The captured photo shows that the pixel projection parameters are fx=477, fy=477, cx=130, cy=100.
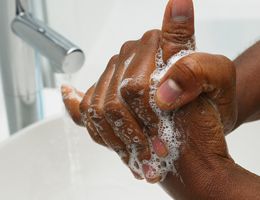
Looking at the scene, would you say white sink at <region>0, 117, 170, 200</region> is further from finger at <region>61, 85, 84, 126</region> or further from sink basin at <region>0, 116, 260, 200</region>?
finger at <region>61, 85, 84, 126</region>

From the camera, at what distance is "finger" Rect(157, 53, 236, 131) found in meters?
0.34

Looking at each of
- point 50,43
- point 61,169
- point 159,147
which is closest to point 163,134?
point 159,147

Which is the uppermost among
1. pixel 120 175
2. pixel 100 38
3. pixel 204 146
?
pixel 204 146

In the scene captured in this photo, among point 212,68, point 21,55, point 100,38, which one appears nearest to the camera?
point 212,68

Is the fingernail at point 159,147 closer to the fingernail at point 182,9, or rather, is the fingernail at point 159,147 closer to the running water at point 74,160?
the fingernail at point 182,9

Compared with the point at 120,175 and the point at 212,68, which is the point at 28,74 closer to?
the point at 120,175

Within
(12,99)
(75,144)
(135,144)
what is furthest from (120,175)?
(135,144)

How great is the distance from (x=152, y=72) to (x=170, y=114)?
0.04 meters

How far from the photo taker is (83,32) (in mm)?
985

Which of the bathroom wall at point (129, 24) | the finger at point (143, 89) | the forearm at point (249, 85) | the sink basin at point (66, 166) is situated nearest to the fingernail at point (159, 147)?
the finger at point (143, 89)

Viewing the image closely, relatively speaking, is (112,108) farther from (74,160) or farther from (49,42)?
(74,160)

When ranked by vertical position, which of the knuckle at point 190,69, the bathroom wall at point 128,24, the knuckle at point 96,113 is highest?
the knuckle at point 190,69

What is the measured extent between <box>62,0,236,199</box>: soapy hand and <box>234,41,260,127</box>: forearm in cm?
15

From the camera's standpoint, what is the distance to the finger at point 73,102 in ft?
1.50
